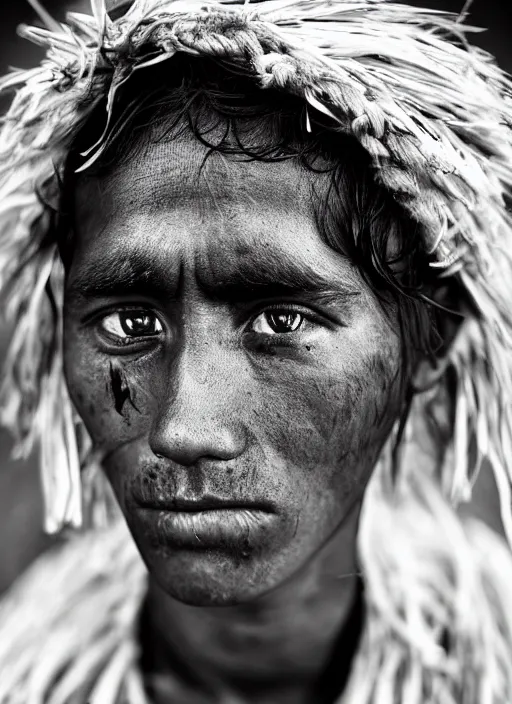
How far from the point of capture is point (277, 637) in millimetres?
1292

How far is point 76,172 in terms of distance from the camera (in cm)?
110

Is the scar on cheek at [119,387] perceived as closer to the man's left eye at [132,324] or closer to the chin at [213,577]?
the man's left eye at [132,324]

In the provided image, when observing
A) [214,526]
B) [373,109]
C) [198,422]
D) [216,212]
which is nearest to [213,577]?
[214,526]

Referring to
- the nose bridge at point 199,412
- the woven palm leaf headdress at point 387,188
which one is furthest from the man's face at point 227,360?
the woven palm leaf headdress at point 387,188

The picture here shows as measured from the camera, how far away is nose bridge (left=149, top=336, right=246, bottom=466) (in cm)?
101

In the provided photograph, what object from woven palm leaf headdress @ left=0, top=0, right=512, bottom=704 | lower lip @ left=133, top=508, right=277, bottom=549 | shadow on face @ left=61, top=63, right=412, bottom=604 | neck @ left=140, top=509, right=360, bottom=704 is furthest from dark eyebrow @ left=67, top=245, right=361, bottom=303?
neck @ left=140, top=509, right=360, bottom=704

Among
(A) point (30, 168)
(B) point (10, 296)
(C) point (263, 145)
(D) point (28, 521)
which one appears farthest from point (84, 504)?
(C) point (263, 145)

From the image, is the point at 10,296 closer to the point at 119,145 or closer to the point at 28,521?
the point at 119,145

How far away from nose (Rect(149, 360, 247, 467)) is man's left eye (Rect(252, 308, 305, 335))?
77 mm

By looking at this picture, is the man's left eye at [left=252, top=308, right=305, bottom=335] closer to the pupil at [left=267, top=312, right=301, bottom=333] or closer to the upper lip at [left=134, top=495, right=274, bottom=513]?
the pupil at [left=267, top=312, right=301, bottom=333]

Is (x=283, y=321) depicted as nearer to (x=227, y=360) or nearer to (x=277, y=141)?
(x=227, y=360)

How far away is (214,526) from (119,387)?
0.21 meters

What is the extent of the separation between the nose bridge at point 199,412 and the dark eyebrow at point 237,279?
68 millimetres

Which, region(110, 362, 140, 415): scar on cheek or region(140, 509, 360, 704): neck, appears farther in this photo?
region(140, 509, 360, 704): neck
